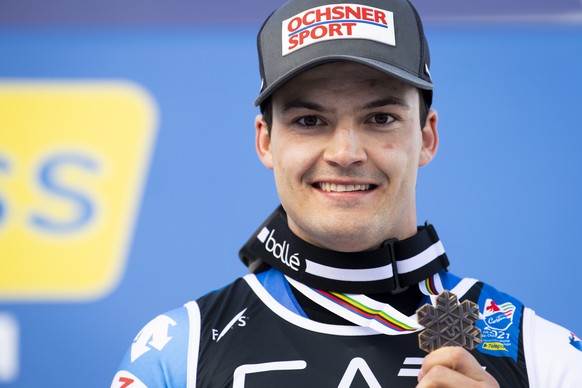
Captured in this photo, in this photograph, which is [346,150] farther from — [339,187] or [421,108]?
[421,108]

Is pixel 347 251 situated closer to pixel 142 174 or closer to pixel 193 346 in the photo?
pixel 193 346

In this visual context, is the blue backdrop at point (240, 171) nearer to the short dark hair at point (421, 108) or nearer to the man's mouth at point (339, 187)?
the short dark hair at point (421, 108)

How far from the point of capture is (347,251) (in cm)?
157

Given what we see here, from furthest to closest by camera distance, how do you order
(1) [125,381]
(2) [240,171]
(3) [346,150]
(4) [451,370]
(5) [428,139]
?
(2) [240,171] → (5) [428,139] → (1) [125,381] → (3) [346,150] → (4) [451,370]

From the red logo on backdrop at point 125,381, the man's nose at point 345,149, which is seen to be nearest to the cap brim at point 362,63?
the man's nose at point 345,149

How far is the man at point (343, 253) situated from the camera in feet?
4.86

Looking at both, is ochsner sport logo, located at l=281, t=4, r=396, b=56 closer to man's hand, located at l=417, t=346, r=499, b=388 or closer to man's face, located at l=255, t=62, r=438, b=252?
man's face, located at l=255, t=62, r=438, b=252

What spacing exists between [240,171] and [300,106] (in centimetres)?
139

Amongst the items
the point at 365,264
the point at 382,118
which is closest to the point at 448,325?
the point at 365,264

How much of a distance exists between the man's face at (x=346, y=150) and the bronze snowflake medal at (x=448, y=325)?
0.20m

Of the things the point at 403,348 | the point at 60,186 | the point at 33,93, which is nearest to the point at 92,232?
the point at 60,186

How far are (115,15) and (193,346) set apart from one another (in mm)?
1660

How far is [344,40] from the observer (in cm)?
151

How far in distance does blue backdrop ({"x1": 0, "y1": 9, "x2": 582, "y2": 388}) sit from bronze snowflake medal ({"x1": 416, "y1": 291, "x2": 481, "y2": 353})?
142 cm
